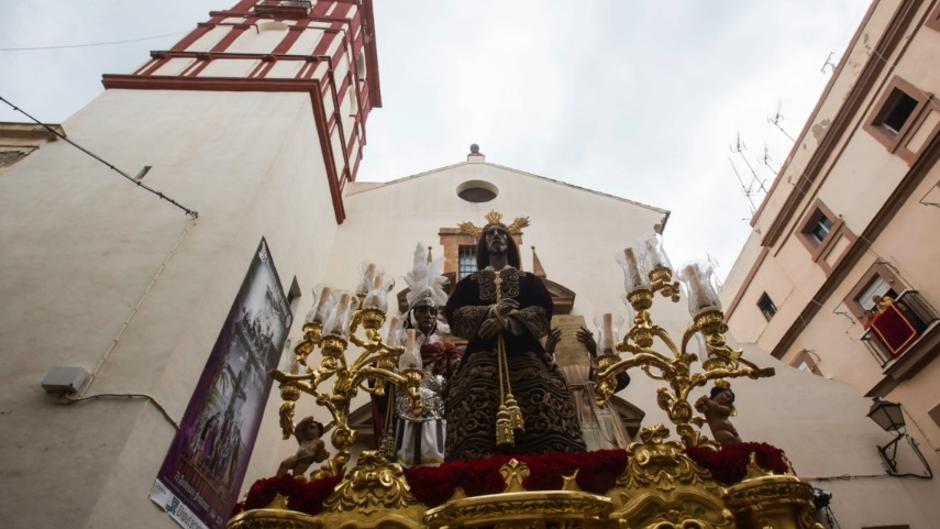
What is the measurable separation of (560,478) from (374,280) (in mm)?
1888

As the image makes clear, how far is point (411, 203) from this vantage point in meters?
11.8

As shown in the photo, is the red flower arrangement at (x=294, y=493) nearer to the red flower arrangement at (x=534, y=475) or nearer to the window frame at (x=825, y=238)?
the red flower arrangement at (x=534, y=475)

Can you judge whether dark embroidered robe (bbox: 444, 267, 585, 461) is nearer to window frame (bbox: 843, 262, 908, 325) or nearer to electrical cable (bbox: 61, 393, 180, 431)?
electrical cable (bbox: 61, 393, 180, 431)

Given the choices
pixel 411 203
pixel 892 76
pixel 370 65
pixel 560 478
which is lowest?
pixel 560 478

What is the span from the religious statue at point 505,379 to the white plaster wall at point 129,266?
3.40 meters

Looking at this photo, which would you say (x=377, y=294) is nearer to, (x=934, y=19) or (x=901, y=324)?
(x=901, y=324)

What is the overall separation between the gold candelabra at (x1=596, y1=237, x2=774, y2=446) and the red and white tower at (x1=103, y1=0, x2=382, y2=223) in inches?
344

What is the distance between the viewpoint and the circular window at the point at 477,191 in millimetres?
12352

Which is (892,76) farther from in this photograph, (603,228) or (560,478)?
(560,478)

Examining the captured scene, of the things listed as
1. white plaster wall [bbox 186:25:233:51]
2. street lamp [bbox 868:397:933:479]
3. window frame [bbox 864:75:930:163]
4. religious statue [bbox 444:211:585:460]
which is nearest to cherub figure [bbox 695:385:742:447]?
religious statue [bbox 444:211:585:460]

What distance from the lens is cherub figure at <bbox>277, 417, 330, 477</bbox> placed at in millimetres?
3594

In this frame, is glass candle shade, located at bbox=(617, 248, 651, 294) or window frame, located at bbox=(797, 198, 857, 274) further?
window frame, located at bbox=(797, 198, 857, 274)

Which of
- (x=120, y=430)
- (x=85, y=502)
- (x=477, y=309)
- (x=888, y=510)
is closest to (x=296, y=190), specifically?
(x=120, y=430)

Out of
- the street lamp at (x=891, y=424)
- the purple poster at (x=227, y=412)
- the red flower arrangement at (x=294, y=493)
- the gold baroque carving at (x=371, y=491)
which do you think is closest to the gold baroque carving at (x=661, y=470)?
the gold baroque carving at (x=371, y=491)
